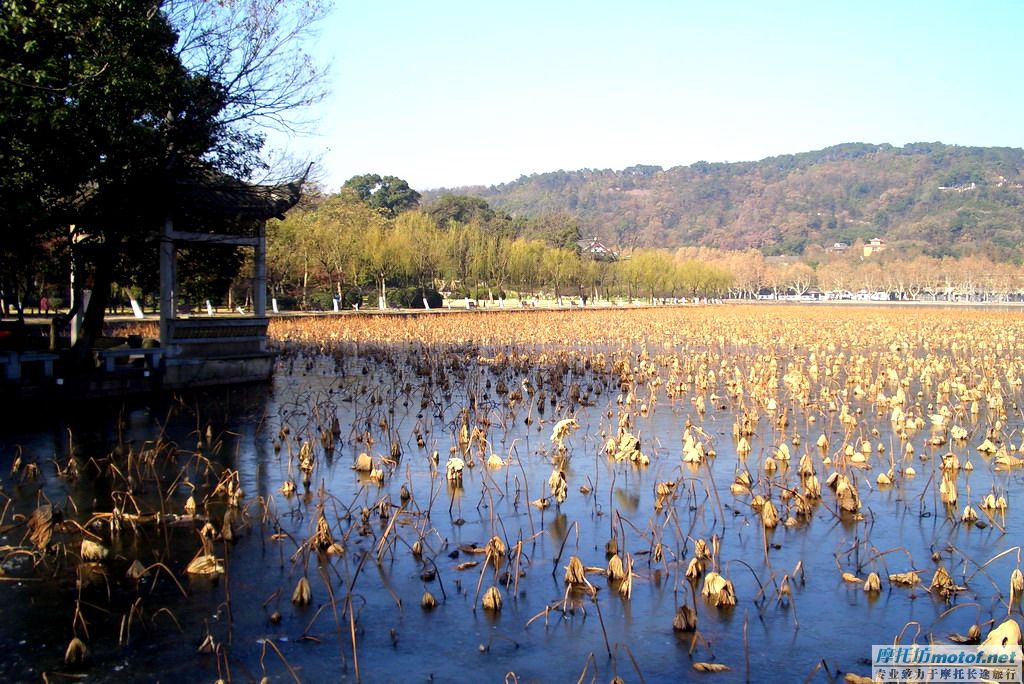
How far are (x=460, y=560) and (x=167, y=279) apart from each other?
1273 cm

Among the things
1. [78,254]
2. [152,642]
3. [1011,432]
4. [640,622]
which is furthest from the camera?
[78,254]

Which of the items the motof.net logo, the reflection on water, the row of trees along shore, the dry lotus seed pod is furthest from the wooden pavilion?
the row of trees along shore

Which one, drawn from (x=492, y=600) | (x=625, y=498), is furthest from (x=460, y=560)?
(x=625, y=498)

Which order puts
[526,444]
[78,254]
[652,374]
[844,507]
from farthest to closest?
[652,374]
[78,254]
[526,444]
[844,507]

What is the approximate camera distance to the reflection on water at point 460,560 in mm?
6504

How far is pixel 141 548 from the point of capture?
866cm

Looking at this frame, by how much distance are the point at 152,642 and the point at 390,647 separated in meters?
1.64

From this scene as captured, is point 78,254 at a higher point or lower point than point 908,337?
higher

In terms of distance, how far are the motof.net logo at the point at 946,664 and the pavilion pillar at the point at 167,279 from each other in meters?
15.5

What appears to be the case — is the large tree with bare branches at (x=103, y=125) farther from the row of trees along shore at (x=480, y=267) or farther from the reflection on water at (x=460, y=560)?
Answer: the row of trees along shore at (x=480, y=267)

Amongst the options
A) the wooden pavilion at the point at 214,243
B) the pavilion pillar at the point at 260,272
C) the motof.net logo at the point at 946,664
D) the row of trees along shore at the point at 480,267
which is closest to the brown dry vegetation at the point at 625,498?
the motof.net logo at the point at 946,664

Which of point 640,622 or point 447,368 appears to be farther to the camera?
point 447,368

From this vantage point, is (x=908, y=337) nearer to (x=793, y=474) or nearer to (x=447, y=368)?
(x=447, y=368)

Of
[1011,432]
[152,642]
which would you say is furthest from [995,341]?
[152,642]
